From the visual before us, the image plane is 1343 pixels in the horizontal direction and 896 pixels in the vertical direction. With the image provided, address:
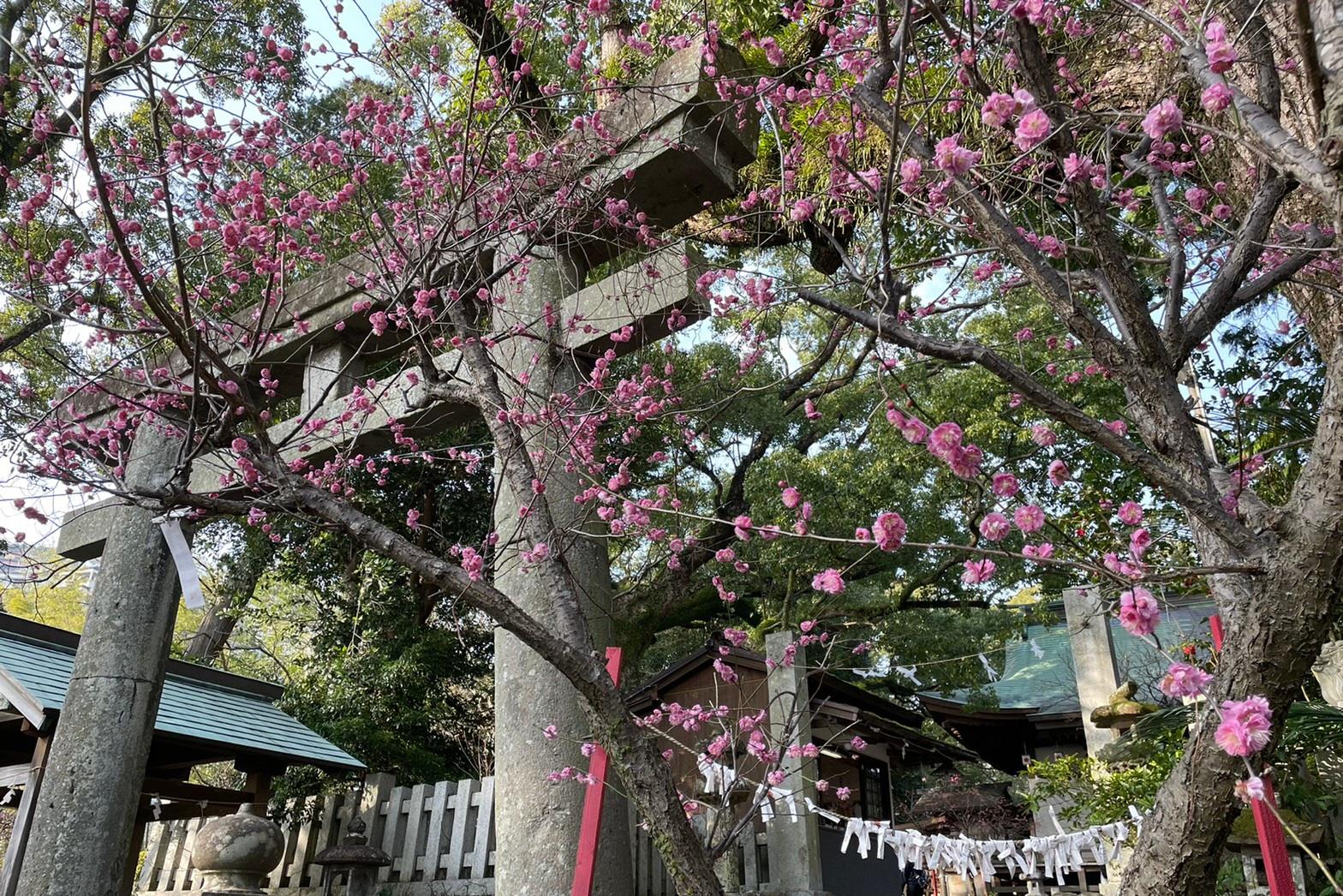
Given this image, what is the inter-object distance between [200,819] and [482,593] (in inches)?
242

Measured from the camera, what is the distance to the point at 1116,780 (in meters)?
6.43

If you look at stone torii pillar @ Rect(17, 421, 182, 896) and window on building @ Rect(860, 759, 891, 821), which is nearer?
stone torii pillar @ Rect(17, 421, 182, 896)

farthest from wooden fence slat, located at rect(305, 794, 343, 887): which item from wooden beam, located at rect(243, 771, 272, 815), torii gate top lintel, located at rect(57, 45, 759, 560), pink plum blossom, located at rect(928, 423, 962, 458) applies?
pink plum blossom, located at rect(928, 423, 962, 458)

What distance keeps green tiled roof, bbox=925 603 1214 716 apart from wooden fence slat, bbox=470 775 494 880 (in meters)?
8.96

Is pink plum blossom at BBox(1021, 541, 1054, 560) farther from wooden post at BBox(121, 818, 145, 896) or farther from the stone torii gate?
wooden post at BBox(121, 818, 145, 896)

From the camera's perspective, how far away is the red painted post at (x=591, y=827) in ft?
9.02

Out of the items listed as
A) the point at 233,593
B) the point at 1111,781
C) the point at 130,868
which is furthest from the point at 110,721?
the point at 233,593

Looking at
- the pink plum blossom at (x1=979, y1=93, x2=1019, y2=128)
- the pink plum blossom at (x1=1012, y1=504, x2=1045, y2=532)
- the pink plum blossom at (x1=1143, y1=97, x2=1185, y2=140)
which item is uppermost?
the pink plum blossom at (x1=979, y1=93, x2=1019, y2=128)

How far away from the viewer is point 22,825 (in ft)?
16.1

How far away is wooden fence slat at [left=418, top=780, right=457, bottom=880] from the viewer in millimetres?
5852

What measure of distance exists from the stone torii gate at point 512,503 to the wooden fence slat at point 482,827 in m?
2.00

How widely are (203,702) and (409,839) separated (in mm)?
1960

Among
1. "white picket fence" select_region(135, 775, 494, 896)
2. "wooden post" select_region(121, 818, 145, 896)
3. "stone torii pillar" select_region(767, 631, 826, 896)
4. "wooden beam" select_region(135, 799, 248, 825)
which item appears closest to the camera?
"wooden post" select_region(121, 818, 145, 896)

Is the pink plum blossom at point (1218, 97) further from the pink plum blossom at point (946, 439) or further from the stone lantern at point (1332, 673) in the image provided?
the stone lantern at point (1332, 673)
